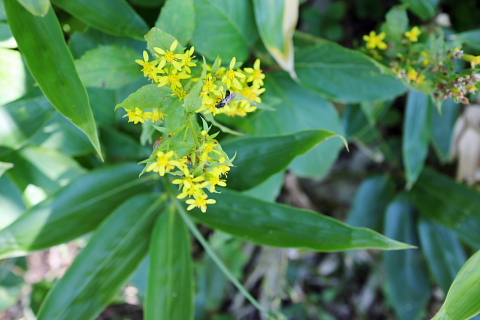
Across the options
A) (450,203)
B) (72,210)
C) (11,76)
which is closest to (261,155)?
(72,210)

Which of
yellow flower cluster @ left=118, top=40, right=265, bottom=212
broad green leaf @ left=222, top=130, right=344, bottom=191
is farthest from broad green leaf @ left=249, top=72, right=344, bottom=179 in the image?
yellow flower cluster @ left=118, top=40, right=265, bottom=212

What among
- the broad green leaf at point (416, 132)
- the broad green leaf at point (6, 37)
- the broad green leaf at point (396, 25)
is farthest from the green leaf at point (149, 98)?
the broad green leaf at point (416, 132)

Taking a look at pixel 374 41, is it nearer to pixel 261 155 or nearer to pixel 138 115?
pixel 261 155

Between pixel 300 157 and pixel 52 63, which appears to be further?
pixel 300 157

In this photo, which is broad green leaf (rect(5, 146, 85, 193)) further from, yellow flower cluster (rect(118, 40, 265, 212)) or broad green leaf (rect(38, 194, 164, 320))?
yellow flower cluster (rect(118, 40, 265, 212))

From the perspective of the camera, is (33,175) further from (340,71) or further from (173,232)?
(340,71)

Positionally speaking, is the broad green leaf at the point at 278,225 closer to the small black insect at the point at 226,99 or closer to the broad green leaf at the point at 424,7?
the small black insect at the point at 226,99
